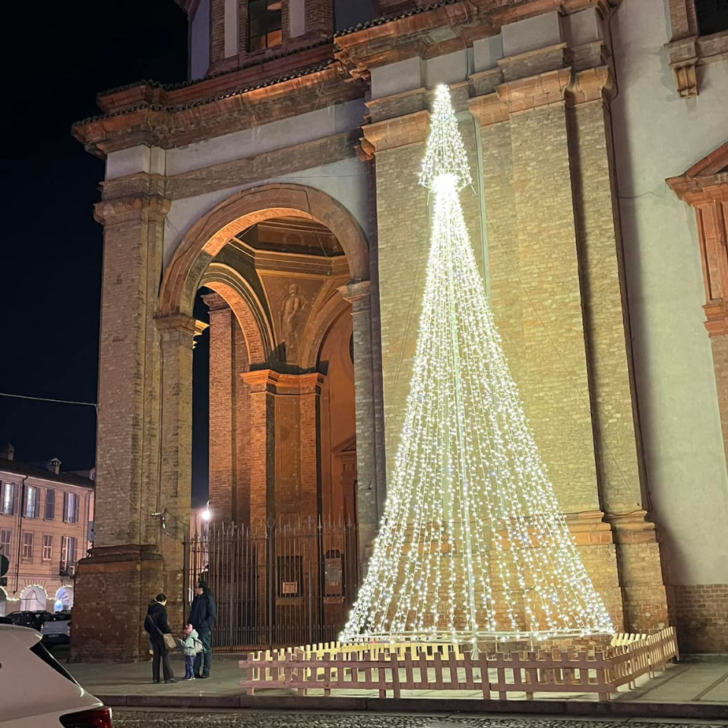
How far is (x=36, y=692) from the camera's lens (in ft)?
11.4

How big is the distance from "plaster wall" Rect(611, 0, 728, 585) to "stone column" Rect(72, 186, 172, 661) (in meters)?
8.72

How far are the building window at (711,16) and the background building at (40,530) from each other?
3532 centimetres

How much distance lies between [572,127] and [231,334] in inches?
434

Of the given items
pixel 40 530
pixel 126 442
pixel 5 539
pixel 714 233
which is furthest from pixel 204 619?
pixel 40 530

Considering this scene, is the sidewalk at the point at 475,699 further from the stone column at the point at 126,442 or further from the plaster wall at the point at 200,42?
the plaster wall at the point at 200,42

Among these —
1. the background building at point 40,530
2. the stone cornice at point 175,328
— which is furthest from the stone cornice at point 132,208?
the background building at point 40,530

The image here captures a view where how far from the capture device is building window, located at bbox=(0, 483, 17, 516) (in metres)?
44.3

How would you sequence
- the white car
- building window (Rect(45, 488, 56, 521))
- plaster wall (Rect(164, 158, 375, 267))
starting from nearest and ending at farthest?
the white car
plaster wall (Rect(164, 158, 375, 267))
building window (Rect(45, 488, 56, 521))

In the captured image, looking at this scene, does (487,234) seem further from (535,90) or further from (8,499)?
(8,499)

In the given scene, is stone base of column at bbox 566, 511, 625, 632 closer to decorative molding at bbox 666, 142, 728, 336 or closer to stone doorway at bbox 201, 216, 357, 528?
decorative molding at bbox 666, 142, 728, 336

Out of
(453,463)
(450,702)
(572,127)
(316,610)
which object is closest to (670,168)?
(572,127)

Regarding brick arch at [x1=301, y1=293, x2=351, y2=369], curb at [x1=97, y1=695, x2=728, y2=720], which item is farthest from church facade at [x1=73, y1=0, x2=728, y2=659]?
curb at [x1=97, y1=695, x2=728, y2=720]

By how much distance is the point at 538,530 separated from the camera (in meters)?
12.9

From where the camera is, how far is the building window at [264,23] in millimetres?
19203
